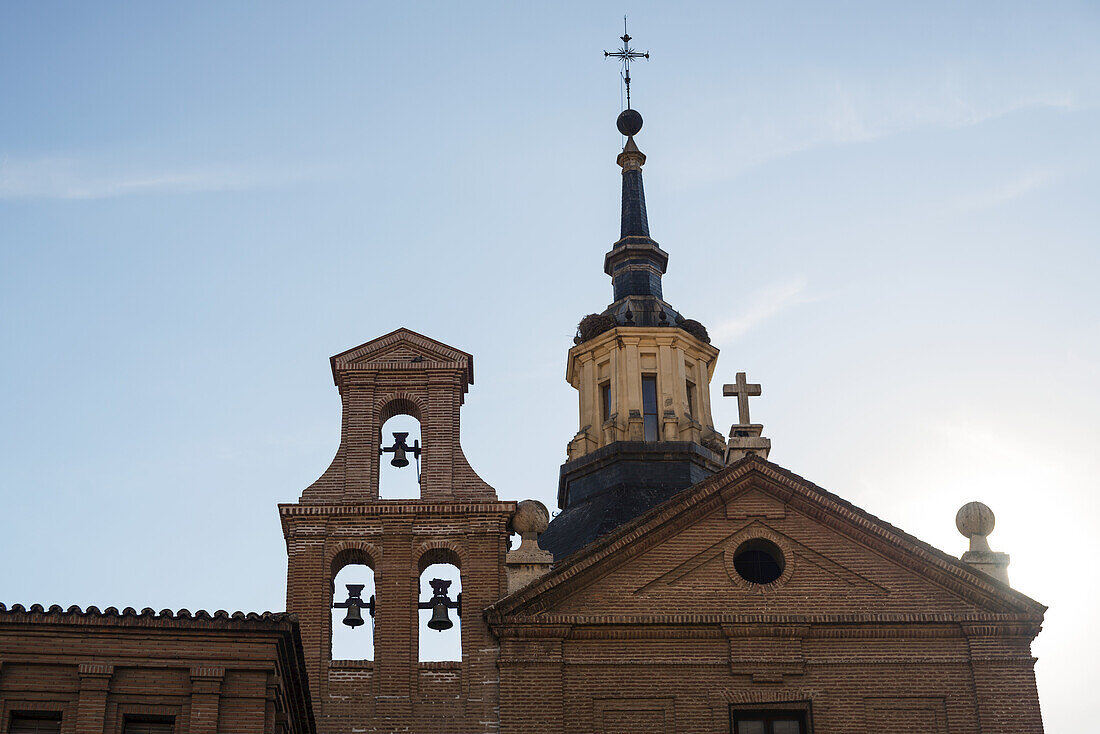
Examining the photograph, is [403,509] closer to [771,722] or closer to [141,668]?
[771,722]

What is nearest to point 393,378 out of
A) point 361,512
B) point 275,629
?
point 361,512

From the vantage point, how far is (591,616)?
27172 millimetres

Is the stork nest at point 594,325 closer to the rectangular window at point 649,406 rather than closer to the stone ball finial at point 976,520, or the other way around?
the rectangular window at point 649,406

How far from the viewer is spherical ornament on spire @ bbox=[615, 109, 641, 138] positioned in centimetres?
4672

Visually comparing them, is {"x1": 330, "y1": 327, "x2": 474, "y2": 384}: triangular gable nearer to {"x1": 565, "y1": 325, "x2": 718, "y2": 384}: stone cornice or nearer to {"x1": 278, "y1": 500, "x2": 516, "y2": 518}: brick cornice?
{"x1": 278, "y1": 500, "x2": 516, "y2": 518}: brick cornice

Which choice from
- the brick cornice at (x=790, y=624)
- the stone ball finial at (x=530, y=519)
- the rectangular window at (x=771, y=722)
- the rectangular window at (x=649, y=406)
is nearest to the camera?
the rectangular window at (x=771, y=722)

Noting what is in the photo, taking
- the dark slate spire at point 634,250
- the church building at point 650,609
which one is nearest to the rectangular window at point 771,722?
the church building at point 650,609

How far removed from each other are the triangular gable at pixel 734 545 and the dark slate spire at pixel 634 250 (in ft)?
40.9

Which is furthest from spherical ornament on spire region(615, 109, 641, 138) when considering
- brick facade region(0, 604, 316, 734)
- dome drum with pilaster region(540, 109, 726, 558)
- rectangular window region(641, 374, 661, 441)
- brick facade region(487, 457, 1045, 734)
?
brick facade region(0, 604, 316, 734)

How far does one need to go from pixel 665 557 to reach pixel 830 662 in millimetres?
2937

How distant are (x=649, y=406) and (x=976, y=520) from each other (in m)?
11.1

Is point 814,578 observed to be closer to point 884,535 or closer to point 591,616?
point 884,535

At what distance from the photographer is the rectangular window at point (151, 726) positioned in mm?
20078

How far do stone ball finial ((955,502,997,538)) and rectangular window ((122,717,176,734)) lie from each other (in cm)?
1374
